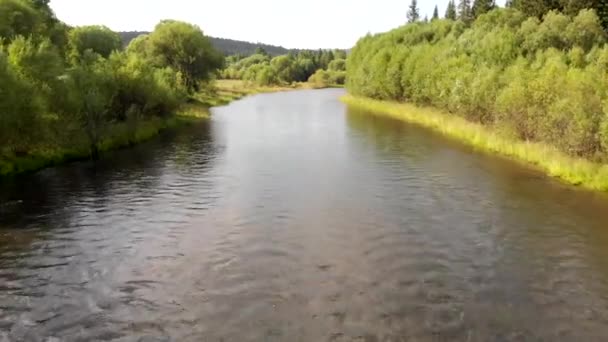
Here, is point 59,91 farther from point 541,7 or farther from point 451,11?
point 451,11

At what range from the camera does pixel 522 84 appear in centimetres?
4800

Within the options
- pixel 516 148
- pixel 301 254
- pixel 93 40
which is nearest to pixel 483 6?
pixel 93 40

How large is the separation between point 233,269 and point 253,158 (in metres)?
26.0

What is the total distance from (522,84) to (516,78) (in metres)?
2.07

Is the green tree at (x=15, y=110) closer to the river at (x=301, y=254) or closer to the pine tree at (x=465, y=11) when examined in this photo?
the river at (x=301, y=254)

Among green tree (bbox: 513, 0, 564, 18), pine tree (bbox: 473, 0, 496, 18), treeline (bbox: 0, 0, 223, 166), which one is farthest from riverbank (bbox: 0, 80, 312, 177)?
pine tree (bbox: 473, 0, 496, 18)

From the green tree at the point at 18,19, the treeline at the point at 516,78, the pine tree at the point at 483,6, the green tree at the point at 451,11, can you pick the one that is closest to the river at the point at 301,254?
the treeline at the point at 516,78

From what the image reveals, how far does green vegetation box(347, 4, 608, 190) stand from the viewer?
121ft

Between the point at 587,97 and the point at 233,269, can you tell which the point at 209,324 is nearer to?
the point at 233,269

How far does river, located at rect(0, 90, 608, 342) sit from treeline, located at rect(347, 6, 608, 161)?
4806mm

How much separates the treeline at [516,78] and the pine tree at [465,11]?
21974mm

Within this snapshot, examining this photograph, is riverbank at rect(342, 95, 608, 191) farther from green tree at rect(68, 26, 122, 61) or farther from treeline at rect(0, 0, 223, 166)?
green tree at rect(68, 26, 122, 61)

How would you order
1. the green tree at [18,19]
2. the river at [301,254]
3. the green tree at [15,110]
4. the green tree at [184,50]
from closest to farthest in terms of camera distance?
1. the river at [301,254]
2. the green tree at [15,110]
3. the green tree at [18,19]
4. the green tree at [184,50]

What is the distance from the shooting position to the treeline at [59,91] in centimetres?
3781
